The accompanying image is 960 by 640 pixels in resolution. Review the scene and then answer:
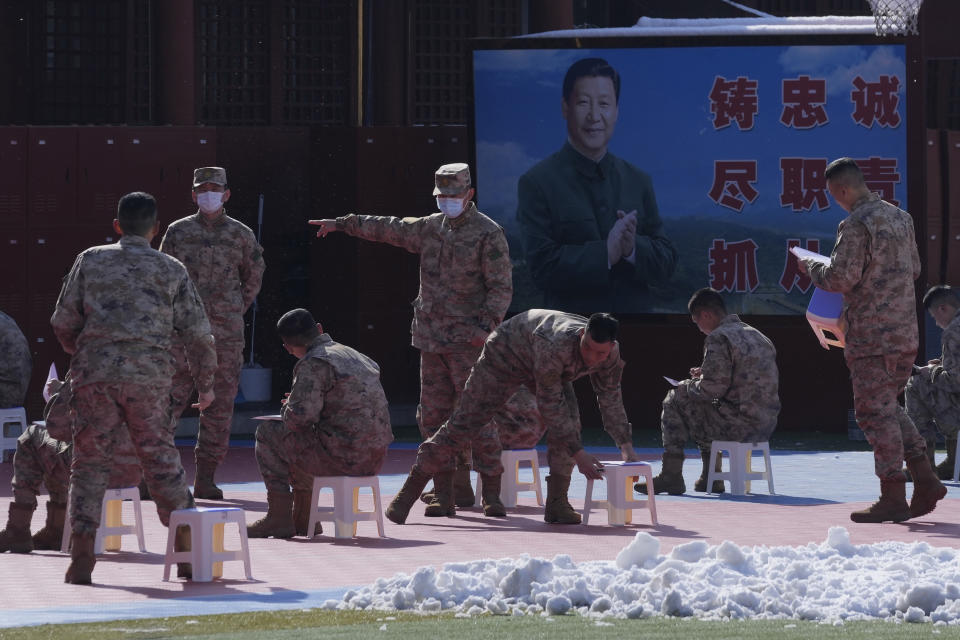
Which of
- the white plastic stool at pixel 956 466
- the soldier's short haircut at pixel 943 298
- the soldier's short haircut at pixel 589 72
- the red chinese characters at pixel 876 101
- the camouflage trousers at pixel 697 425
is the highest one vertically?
the soldier's short haircut at pixel 589 72

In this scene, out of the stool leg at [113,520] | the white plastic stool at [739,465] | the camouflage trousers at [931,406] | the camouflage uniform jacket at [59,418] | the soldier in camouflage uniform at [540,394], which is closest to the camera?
the camouflage uniform jacket at [59,418]

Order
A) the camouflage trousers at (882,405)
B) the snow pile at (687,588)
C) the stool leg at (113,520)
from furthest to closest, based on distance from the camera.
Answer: the camouflage trousers at (882,405) → the stool leg at (113,520) → the snow pile at (687,588)

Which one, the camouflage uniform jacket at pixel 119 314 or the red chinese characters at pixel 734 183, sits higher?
the red chinese characters at pixel 734 183

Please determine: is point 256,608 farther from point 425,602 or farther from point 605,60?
point 605,60

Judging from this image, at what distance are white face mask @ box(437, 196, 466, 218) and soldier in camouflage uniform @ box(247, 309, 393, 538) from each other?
1957 mm

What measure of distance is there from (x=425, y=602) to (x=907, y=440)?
15.1 ft

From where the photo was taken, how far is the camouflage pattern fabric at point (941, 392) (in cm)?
1401

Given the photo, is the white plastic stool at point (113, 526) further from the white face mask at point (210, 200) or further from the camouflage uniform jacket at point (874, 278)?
the camouflage uniform jacket at point (874, 278)

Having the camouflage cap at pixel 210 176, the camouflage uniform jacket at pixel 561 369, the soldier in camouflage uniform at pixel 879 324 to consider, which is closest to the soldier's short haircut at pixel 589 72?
the camouflage cap at pixel 210 176

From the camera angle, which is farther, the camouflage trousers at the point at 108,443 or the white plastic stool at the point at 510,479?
the white plastic stool at the point at 510,479

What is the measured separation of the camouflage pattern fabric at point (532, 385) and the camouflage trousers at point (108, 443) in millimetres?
2624

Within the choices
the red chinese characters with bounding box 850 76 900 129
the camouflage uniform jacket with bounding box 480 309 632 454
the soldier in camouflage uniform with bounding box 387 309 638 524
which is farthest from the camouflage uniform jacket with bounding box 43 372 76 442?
the red chinese characters with bounding box 850 76 900 129

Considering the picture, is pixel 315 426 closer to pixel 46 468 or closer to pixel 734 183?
pixel 46 468

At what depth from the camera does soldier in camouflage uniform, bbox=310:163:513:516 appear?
12164 millimetres
